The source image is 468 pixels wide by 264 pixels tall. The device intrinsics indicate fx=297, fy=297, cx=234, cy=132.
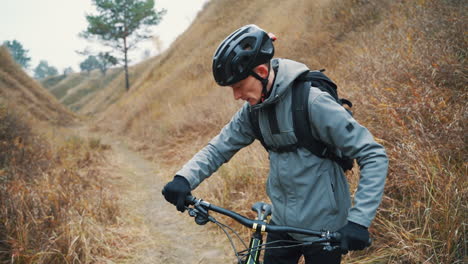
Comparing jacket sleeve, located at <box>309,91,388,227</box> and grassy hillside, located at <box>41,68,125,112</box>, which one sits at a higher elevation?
grassy hillside, located at <box>41,68,125,112</box>

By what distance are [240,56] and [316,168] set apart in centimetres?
78

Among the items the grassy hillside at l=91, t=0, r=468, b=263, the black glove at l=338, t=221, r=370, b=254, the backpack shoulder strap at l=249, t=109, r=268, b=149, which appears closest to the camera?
the black glove at l=338, t=221, r=370, b=254

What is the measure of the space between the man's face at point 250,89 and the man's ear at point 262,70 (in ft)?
0.14

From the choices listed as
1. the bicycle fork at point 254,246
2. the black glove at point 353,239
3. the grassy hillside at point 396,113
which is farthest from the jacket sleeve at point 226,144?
the grassy hillside at point 396,113

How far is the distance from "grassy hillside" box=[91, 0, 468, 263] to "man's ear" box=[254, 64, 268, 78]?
1.65 metres

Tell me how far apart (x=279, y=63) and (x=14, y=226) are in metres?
3.46

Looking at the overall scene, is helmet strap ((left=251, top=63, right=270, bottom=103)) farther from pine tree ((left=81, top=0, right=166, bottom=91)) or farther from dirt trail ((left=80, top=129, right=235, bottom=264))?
pine tree ((left=81, top=0, right=166, bottom=91))

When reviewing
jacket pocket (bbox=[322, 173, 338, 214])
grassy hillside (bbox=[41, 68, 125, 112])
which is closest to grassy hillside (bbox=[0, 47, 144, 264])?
jacket pocket (bbox=[322, 173, 338, 214])

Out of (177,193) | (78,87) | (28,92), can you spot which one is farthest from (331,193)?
(78,87)

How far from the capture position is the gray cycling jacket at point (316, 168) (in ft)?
4.83

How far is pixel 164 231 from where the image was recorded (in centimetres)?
478

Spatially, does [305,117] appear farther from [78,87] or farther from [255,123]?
[78,87]

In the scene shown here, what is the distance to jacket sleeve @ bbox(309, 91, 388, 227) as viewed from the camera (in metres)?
1.45

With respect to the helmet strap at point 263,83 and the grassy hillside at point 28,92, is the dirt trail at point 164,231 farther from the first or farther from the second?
the grassy hillside at point 28,92
